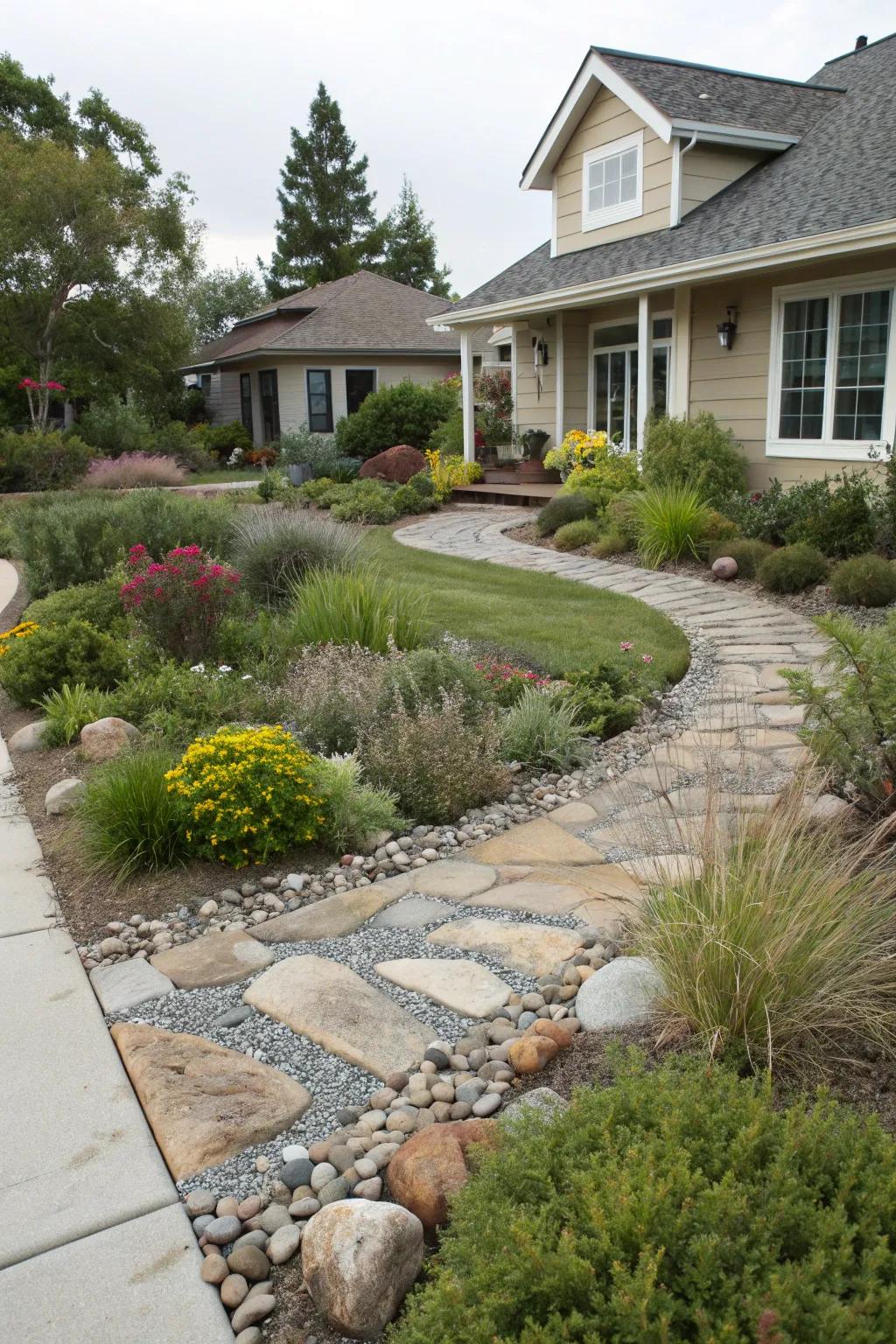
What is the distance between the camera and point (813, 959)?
2.33 metres

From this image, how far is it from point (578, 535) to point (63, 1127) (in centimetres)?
939

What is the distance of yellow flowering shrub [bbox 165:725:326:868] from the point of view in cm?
383

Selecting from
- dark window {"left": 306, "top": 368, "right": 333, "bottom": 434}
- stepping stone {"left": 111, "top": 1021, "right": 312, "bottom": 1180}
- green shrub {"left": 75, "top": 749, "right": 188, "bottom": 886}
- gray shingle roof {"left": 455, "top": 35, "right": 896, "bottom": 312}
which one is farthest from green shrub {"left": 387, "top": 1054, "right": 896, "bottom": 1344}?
dark window {"left": 306, "top": 368, "right": 333, "bottom": 434}

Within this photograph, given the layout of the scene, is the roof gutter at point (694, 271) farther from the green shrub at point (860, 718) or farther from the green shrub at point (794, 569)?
the green shrub at point (860, 718)

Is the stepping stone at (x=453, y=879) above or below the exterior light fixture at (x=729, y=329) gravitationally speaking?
below

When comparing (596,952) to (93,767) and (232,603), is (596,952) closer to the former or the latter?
(93,767)

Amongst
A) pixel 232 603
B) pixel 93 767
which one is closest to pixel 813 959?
pixel 93 767

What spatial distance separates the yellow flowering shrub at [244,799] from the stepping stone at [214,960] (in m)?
0.50

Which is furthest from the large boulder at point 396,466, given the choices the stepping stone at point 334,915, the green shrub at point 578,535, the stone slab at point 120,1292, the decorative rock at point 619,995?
the stone slab at point 120,1292

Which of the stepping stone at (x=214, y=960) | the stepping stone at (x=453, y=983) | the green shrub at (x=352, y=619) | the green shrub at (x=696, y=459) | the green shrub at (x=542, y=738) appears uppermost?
the green shrub at (x=696, y=459)

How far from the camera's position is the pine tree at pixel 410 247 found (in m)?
41.1

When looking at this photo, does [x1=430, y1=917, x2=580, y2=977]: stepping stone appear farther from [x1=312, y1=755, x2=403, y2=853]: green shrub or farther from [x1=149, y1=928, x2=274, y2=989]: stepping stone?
[x1=312, y1=755, x2=403, y2=853]: green shrub

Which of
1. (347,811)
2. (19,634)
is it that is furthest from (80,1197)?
(19,634)

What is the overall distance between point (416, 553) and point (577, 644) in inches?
193
